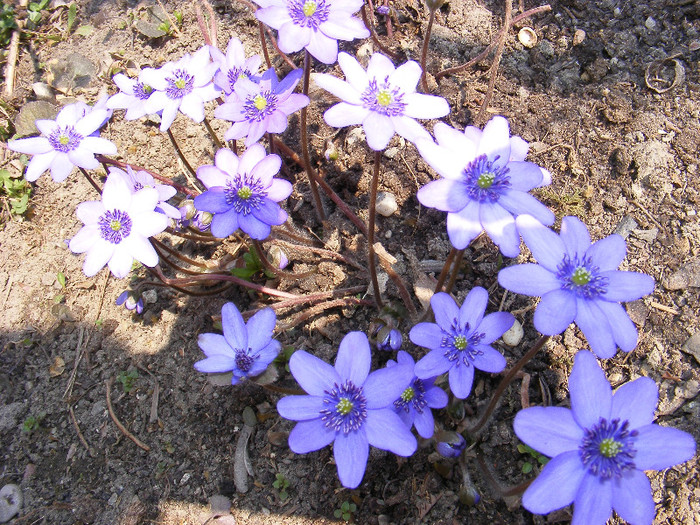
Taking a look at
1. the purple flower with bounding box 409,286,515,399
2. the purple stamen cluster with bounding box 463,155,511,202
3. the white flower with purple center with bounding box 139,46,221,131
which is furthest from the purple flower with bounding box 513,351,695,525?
the white flower with purple center with bounding box 139,46,221,131

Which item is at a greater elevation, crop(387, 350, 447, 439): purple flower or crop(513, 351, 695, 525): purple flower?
crop(513, 351, 695, 525): purple flower

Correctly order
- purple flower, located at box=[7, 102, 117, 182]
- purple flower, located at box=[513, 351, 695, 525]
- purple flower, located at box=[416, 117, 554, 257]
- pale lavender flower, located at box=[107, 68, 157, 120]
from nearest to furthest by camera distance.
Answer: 1. purple flower, located at box=[513, 351, 695, 525]
2. purple flower, located at box=[416, 117, 554, 257]
3. purple flower, located at box=[7, 102, 117, 182]
4. pale lavender flower, located at box=[107, 68, 157, 120]

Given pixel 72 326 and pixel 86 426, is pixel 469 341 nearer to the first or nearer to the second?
pixel 86 426

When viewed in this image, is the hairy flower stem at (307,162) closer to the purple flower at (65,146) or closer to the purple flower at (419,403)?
the purple flower at (65,146)

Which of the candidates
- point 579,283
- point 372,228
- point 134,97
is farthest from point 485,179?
point 134,97

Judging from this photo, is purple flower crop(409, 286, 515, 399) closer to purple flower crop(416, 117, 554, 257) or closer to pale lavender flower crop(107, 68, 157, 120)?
purple flower crop(416, 117, 554, 257)

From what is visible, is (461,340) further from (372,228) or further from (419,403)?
(372,228)
